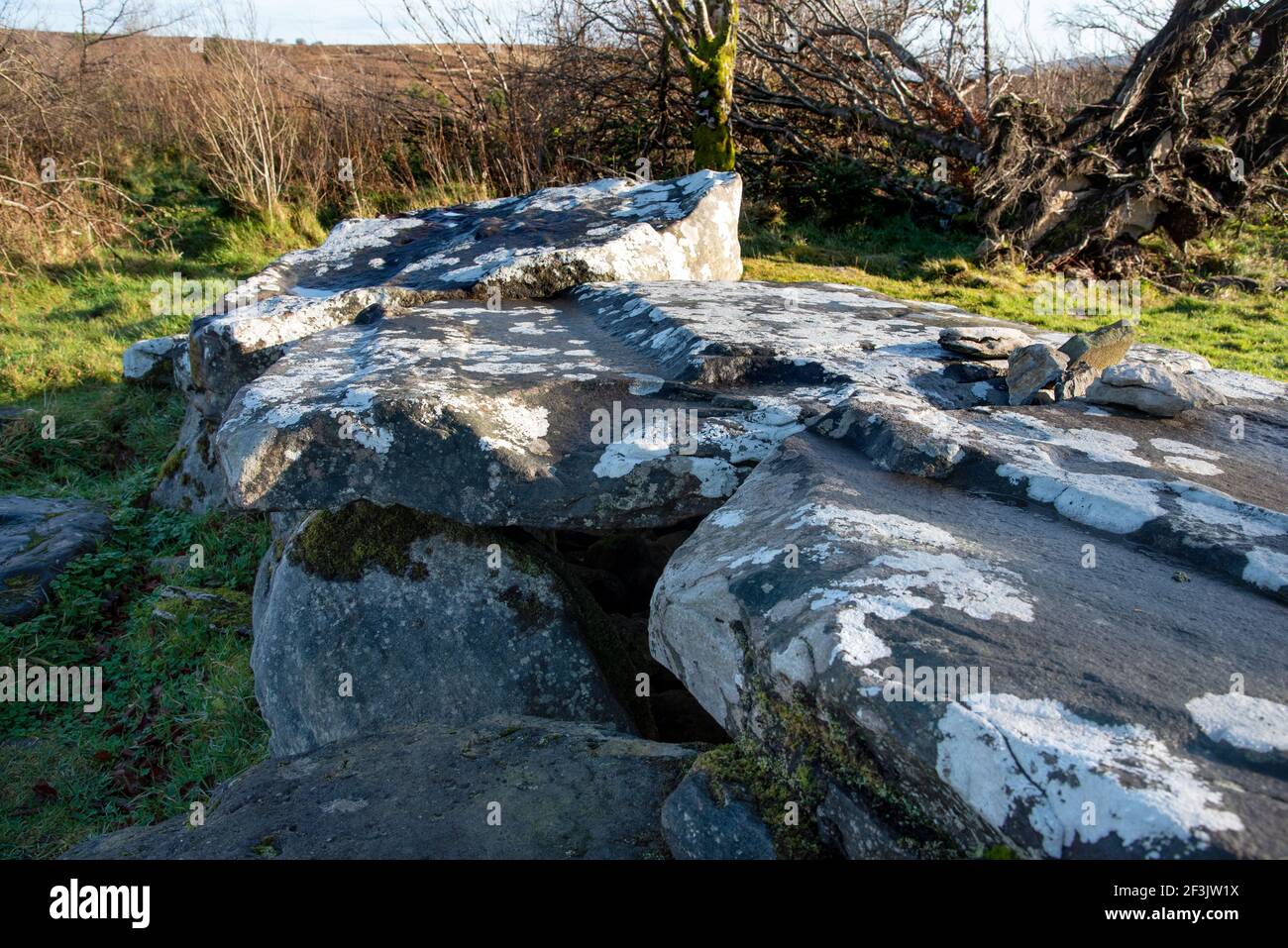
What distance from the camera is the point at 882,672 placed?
182 cm

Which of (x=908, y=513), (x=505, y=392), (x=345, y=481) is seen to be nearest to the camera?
(x=908, y=513)

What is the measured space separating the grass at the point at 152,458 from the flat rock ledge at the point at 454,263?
2.63 feet

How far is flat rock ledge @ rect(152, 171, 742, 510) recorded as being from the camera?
457 centimetres

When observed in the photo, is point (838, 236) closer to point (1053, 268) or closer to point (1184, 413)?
point (1053, 268)

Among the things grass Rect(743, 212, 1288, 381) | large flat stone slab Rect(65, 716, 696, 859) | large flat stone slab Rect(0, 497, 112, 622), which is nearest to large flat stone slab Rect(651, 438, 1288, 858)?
large flat stone slab Rect(65, 716, 696, 859)

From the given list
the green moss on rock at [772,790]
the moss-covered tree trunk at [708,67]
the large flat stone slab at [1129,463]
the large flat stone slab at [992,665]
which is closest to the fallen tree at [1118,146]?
the moss-covered tree trunk at [708,67]

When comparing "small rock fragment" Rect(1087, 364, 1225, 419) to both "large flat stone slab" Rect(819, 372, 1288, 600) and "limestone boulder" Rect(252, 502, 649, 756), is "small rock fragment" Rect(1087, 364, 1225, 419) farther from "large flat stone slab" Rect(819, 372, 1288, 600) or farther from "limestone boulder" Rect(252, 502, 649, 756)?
"limestone boulder" Rect(252, 502, 649, 756)

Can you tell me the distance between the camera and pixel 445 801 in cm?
239

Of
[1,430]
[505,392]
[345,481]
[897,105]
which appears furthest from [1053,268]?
[1,430]

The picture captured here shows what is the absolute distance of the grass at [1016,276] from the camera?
748cm

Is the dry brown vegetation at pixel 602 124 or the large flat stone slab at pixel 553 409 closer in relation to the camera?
the large flat stone slab at pixel 553 409

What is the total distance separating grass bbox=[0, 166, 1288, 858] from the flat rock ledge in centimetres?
80

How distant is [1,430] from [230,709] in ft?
13.1

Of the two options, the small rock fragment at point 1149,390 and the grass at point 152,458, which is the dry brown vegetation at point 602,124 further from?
the small rock fragment at point 1149,390
